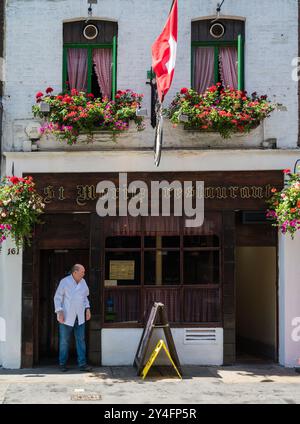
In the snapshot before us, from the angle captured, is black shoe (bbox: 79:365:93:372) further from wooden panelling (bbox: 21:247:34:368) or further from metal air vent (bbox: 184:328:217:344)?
metal air vent (bbox: 184:328:217:344)

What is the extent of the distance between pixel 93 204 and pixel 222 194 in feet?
7.25

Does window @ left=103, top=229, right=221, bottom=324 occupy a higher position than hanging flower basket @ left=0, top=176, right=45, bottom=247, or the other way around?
hanging flower basket @ left=0, top=176, right=45, bottom=247

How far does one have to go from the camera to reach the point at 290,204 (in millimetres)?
10648

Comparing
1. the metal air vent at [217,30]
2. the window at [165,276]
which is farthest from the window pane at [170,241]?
the metal air vent at [217,30]

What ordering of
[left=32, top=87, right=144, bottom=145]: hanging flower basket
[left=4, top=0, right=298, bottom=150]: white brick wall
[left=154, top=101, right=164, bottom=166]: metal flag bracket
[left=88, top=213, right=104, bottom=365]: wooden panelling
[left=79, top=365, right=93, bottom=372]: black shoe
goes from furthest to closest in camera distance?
[left=4, top=0, right=298, bottom=150]: white brick wall < [left=88, top=213, right=104, bottom=365]: wooden panelling < [left=32, top=87, right=144, bottom=145]: hanging flower basket < [left=79, top=365, right=93, bottom=372]: black shoe < [left=154, top=101, right=164, bottom=166]: metal flag bracket

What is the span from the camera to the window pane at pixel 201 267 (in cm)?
1157

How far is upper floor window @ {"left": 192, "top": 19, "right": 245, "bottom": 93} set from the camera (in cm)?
1194

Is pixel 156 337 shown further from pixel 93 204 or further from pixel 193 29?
pixel 193 29

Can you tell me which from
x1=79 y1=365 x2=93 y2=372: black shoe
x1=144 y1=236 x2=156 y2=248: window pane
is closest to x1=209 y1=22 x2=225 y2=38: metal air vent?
x1=144 y1=236 x2=156 y2=248: window pane

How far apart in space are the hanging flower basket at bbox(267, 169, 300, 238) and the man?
11.0 feet

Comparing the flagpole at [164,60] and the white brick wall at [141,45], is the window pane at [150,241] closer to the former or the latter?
the flagpole at [164,60]

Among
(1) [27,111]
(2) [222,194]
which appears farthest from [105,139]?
(2) [222,194]

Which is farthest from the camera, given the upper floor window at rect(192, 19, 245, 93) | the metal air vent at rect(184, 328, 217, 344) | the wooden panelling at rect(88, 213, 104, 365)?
the upper floor window at rect(192, 19, 245, 93)

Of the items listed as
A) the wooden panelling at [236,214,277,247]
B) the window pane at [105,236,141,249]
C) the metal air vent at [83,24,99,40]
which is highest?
the metal air vent at [83,24,99,40]
